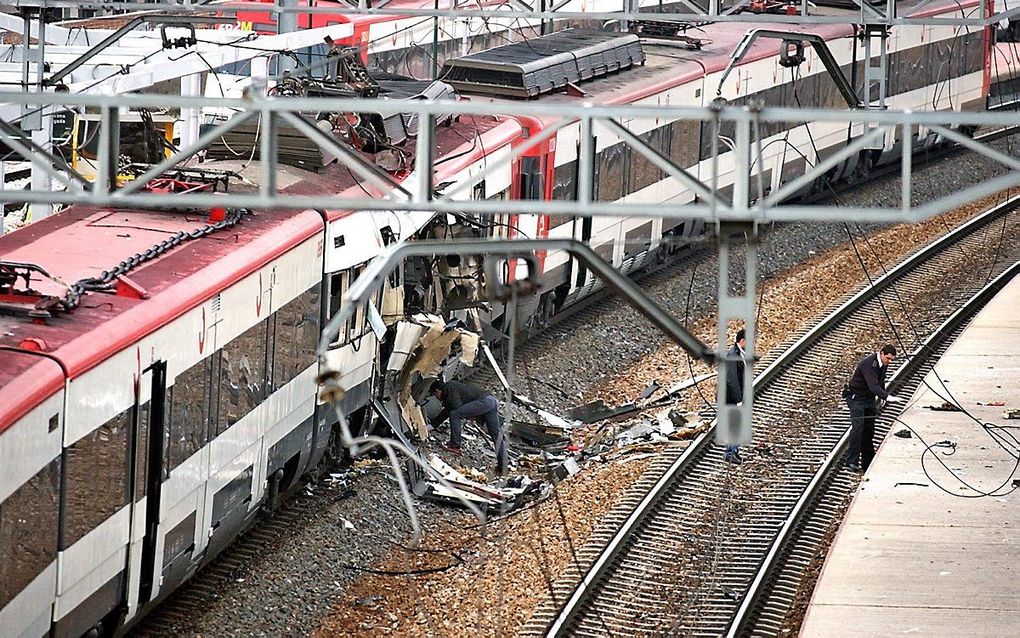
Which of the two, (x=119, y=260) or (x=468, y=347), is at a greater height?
(x=119, y=260)

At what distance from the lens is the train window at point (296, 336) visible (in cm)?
1329

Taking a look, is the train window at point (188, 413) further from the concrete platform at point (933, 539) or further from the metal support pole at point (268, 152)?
the concrete platform at point (933, 539)

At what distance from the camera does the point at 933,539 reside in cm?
1491

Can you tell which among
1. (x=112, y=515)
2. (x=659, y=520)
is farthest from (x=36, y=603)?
(x=659, y=520)

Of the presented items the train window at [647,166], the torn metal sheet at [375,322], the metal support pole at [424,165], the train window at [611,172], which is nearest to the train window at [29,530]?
the metal support pole at [424,165]

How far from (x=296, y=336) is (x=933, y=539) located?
572cm

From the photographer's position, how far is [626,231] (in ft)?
71.4

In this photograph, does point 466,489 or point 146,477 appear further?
point 466,489

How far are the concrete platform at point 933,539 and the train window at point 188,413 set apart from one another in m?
4.61

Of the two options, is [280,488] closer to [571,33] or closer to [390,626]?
[390,626]

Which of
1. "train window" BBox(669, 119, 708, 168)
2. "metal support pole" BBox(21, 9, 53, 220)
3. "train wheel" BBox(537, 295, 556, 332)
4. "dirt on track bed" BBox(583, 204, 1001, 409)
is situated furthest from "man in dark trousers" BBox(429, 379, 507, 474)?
"train window" BBox(669, 119, 708, 168)

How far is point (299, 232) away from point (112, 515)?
150 inches

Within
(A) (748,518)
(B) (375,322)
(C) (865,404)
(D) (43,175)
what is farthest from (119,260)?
(C) (865,404)

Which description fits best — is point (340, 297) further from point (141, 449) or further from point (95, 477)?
point (95, 477)
